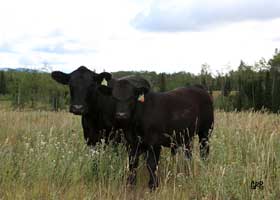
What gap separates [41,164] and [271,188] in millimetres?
2912

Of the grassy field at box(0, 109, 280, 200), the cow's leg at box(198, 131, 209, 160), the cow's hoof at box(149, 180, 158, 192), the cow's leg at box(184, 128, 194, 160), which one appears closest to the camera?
the grassy field at box(0, 109, 280, 200)

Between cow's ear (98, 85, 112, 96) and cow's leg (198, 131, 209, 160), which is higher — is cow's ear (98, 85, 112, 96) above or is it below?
above

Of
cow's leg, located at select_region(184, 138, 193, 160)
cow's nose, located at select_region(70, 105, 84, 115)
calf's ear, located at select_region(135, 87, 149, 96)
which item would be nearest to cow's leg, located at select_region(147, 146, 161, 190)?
cow's leg, located at select_region(184, 138, 193, 160)

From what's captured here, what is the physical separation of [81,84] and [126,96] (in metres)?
1.04

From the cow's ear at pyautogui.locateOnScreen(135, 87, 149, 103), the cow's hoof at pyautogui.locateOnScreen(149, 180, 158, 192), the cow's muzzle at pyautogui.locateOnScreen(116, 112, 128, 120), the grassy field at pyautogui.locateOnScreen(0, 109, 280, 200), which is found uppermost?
the cow's ear at pyautogui.locateOnScreen(135, 87, 149, 103)

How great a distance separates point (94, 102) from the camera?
7.44 meters

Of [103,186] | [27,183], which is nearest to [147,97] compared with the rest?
[103,186]

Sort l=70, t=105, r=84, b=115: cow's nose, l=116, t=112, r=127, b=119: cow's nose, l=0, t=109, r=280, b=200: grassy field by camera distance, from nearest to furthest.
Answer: l=0, t=109, r=280, b=200: grassy field, l=116, t=112, r=127, b=119: cow's nose, l=70, t=105, r=84, b=115: cow's nose

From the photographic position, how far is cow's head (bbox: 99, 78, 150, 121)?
6.25 meters

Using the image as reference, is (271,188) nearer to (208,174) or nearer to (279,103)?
(208,174)

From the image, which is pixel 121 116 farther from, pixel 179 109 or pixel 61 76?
pixel 61 76

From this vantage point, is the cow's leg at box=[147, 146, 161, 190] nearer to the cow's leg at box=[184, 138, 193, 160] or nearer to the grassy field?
the grassy field

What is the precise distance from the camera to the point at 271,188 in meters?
4.88

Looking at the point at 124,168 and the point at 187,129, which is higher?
the point at 187,129
